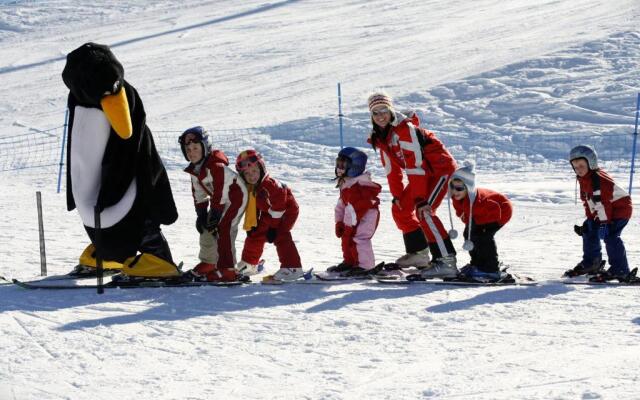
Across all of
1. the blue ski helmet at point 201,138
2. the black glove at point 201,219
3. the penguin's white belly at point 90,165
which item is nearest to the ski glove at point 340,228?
the black glove at point 201,219

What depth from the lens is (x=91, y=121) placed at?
305 inches

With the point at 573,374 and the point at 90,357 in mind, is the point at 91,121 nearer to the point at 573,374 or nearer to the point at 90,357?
the point at 90,357

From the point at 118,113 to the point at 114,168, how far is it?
452 mm

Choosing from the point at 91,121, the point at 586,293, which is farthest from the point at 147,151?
the point at 586,293

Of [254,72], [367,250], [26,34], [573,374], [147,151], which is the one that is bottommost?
[573,374]

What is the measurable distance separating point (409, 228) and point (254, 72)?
18.8m

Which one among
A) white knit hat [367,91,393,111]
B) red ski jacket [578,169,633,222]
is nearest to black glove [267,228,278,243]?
white knit hat [367,91,393,111]

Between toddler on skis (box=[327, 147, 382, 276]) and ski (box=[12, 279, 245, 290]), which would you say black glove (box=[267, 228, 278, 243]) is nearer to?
→ ski (box=[12, 279, 245, 290])

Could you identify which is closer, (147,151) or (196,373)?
(196,373)

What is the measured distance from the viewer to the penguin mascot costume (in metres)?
7.61

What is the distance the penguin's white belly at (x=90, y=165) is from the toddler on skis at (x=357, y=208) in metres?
1.67

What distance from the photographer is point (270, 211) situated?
8266 millimetres

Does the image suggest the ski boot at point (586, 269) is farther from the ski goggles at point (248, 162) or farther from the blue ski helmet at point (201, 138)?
the blue ski helmet at point (201, 138)

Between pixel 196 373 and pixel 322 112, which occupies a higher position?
pixel 322 112
